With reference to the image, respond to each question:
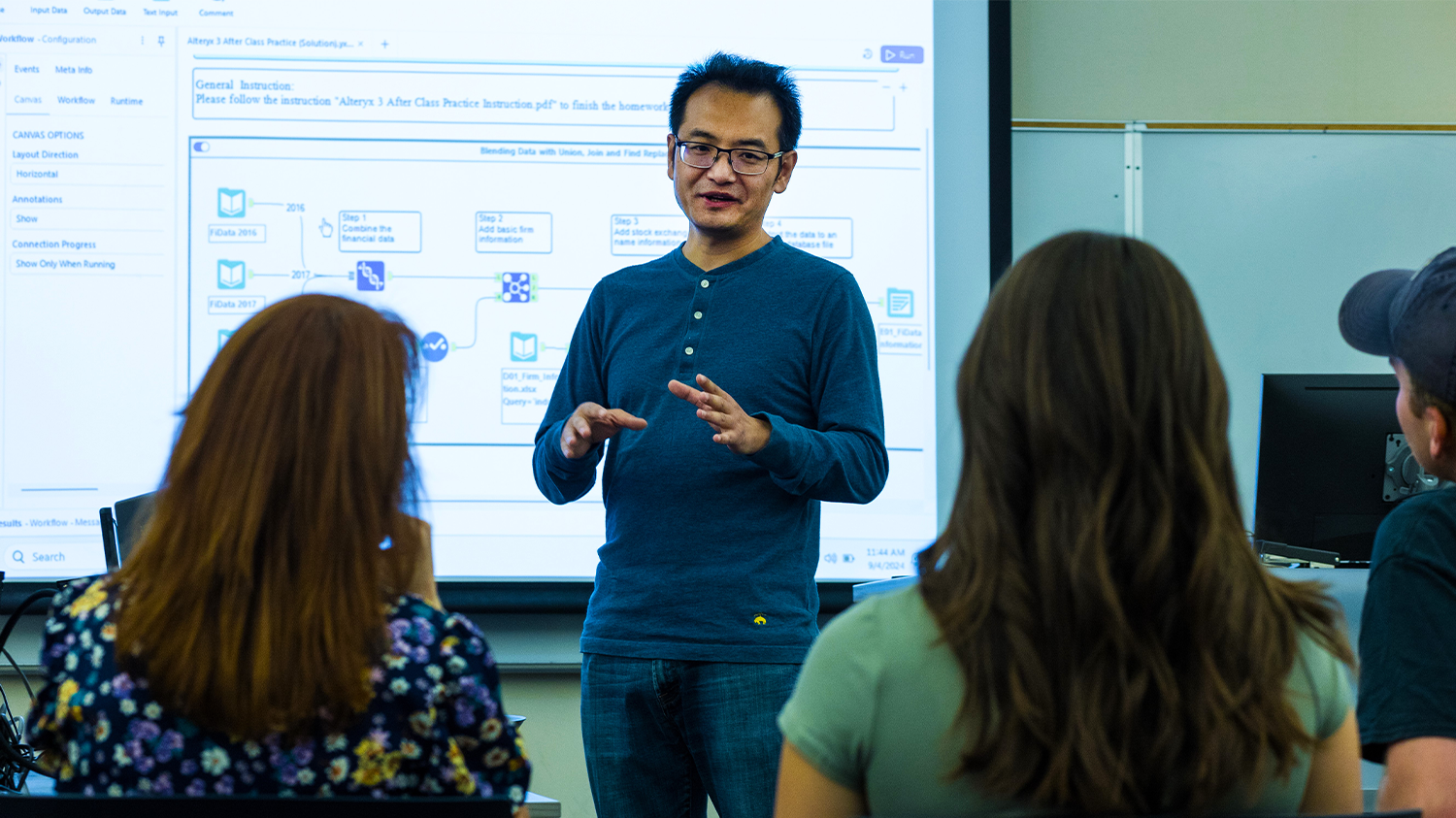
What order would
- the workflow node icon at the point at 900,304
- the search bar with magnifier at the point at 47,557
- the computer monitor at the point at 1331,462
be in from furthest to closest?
the workflow node icon at the point at 900,304 → the search bar with magnifier at the point at 47,557 → the computer monitor at the point at 1331,462

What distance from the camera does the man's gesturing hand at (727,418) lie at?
1445 millimetres

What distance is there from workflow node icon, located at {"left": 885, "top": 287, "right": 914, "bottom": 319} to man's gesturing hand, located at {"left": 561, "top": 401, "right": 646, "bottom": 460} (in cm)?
126

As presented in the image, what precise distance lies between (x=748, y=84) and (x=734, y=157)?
5.1 inches

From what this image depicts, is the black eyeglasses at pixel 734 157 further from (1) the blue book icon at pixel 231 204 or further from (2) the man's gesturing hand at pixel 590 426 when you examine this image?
(1) the blue book icon at pixel 231 204

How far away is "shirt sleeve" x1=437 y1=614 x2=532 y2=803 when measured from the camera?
902 millimetres

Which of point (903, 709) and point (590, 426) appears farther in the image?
point (590, 426)

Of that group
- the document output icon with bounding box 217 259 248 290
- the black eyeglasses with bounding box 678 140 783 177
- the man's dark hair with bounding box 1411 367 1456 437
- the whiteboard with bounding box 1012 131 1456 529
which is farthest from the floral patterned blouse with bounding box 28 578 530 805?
the whiteboard with bounding box 1012 131 1456 529

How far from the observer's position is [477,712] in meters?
0.91

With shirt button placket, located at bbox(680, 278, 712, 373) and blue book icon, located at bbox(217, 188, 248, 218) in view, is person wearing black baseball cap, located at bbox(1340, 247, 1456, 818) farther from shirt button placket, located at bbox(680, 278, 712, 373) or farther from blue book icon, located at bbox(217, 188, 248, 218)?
blue book icon, located at bbox(217, 188, 248, 218)

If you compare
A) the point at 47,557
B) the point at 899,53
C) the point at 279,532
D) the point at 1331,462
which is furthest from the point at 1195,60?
the point at 47,557

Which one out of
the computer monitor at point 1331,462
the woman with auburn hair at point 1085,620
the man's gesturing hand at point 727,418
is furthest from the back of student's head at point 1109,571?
the computer monitor at point 1331,462

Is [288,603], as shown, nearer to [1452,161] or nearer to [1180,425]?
[1180,425]

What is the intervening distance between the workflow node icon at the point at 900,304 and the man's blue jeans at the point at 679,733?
127 centimetres

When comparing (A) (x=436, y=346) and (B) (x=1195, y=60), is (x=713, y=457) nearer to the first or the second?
(A) (x=436, y=346)
